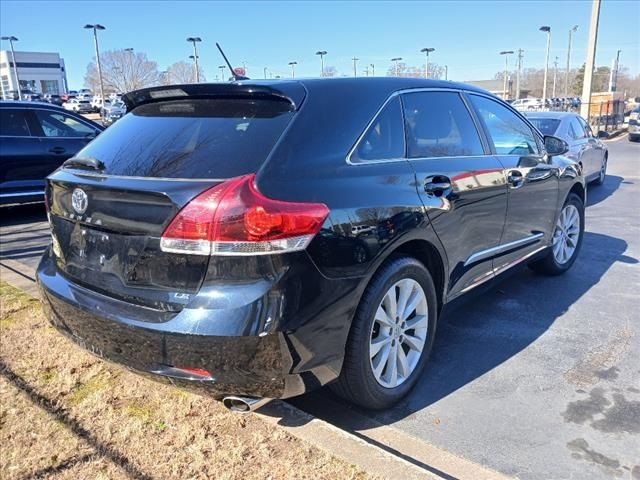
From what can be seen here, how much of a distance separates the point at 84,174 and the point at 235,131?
81 centimetres

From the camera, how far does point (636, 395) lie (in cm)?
306

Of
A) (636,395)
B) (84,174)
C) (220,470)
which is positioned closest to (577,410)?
(636,395)

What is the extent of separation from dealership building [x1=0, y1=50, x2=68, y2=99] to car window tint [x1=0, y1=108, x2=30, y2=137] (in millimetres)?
92135

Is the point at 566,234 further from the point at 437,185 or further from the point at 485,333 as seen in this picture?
the point at 437,185

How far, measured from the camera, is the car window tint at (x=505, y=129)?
3.97 meters

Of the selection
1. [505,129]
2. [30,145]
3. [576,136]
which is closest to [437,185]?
[505,129]

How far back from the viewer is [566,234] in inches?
204

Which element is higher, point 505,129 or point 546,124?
point 505,129

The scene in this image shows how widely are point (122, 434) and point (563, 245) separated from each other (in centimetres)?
427

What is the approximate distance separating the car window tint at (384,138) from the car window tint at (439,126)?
3.5 inches

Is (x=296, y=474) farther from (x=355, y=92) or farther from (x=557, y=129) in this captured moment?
(x=557, y=129)

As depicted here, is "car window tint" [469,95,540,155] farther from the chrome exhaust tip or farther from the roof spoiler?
the chrome exhaust tip

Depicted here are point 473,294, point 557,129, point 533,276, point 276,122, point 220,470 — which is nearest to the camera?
point 220,470

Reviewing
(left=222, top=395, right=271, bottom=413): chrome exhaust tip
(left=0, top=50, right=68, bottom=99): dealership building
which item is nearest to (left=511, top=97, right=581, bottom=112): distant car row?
(left=222, top=395, right=271, bottom=413): chrome exhaust tip
